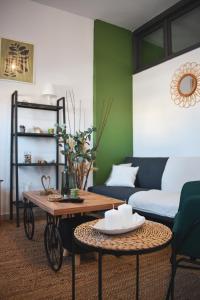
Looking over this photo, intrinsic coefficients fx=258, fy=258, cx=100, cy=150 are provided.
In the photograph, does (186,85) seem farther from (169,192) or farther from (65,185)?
(65,185)

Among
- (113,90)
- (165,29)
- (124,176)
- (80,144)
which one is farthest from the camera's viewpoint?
(113,90)

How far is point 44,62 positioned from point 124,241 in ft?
11.3

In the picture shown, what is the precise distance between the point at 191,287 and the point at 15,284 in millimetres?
1188

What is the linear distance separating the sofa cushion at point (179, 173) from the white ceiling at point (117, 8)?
2.37 meters

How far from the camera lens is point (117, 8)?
157 inches

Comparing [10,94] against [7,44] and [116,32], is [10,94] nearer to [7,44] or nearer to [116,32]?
[7,44]

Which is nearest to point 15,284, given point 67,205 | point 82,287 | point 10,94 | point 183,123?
point 82,287

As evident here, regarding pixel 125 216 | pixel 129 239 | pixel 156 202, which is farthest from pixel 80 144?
pixel 129 239

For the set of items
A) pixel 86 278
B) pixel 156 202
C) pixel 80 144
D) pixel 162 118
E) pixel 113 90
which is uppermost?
pixel 113 90

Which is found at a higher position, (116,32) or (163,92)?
(116,32)

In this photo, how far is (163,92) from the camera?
4031 millimetres

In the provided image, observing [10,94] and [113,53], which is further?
[113,53]

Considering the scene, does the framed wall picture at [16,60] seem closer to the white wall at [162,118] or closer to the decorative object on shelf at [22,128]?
the decorative object on shelf at [22,128]

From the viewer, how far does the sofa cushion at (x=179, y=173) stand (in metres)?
3.03
